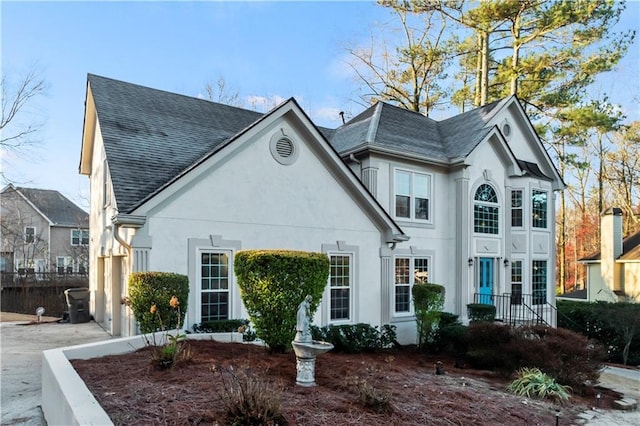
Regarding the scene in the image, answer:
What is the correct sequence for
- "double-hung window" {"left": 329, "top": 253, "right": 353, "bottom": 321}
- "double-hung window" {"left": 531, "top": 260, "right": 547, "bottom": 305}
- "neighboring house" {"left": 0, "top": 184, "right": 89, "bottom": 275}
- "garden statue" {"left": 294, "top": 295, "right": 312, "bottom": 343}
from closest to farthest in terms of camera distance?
"garden statue" {"left": 294, "top": 295, "right": 312, "bottom": 343} < "double-hung window" {"left": 329, "top": 253, "right": 353, "bottom": 321} < "double-hung window" {"left": 531, "top": 260, "right": 547, "bottom": 305} < "neighboring house" {"left": 0, "top": 184, "right": 89, "bottom": 275}

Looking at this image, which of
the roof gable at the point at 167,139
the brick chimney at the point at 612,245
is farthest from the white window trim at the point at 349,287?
the brick chimney at the point at 612,245

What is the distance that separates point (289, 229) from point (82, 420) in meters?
7.84

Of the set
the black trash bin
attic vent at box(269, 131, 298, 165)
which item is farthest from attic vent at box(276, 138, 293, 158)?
the black trash bin

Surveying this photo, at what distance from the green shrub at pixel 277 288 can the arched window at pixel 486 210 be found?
9993 mm

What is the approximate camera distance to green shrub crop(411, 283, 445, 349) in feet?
40.7

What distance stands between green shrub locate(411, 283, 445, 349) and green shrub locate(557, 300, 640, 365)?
17.7 feet

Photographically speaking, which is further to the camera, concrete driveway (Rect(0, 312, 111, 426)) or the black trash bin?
the black trash bin

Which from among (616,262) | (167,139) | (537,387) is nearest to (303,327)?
(537,387)

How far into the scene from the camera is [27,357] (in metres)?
9.22

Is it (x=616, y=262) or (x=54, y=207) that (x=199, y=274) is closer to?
(x=616, y=262)

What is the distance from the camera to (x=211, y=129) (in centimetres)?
1312

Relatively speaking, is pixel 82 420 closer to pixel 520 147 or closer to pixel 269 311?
pixel 269 311

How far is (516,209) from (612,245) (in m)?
8.99

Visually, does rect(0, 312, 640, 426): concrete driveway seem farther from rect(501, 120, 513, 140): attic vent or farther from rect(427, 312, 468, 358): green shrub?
rect(501, 120, 513, 140): attic vent
